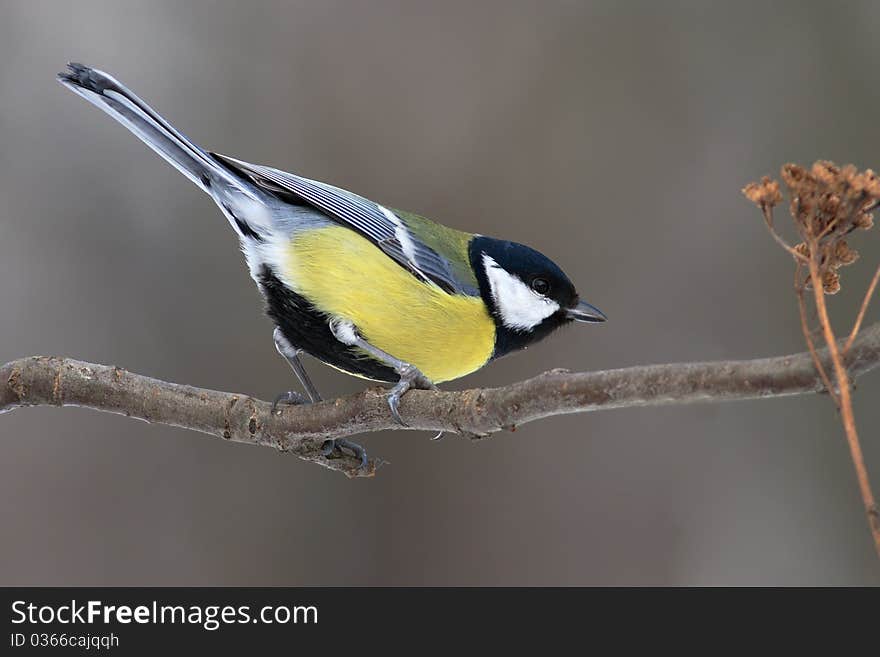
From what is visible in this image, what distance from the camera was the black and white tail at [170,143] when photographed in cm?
153

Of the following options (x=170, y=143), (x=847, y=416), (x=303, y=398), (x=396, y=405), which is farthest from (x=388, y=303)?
(x=847, y=416)

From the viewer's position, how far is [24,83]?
113 inches

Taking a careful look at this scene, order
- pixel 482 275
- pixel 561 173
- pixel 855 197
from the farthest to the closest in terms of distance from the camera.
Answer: pixel 561 173
pixel 482 275
pixel 855 197

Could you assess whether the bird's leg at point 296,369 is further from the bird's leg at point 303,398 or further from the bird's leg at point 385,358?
the bird's leg at point 385,358

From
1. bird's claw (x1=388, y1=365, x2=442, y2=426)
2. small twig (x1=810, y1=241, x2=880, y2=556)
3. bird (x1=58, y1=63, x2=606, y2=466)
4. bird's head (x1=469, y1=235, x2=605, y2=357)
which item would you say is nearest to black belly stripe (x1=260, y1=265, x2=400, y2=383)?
bird (x1=58, y1=63, x2=606, y2=466)

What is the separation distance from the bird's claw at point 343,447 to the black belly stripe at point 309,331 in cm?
13

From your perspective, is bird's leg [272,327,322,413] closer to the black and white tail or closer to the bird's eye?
the black and white tail

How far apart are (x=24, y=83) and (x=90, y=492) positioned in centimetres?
128

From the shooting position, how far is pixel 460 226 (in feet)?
8.69

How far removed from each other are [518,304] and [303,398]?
433mm

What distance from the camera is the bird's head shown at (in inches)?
69.7

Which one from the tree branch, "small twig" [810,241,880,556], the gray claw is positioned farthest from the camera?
the gray claw

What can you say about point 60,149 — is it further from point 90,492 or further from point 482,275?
point 482,275

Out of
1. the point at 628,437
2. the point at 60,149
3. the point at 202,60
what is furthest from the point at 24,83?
the point at 628,437
